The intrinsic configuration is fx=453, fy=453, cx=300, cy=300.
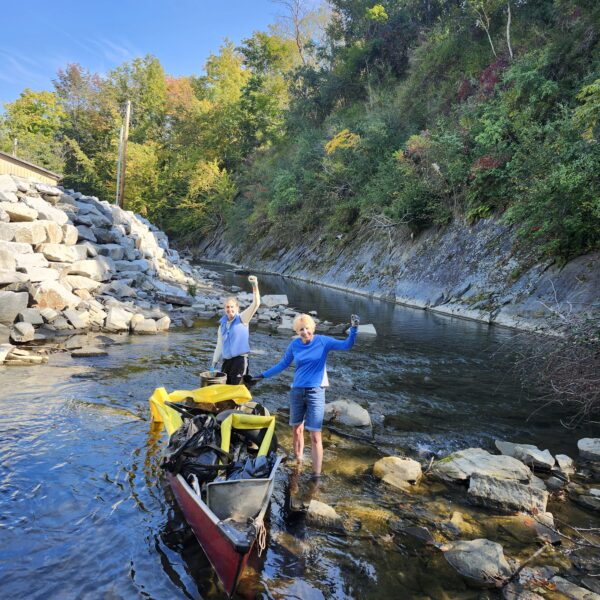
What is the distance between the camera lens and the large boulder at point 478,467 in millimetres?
5352

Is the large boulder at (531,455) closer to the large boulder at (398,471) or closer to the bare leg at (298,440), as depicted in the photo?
the large boulder at (398,471)

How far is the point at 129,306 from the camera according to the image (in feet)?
46.6

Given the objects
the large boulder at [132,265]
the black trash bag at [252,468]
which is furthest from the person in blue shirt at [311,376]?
the large boulder at [132,265]

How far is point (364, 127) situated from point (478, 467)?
2657cm

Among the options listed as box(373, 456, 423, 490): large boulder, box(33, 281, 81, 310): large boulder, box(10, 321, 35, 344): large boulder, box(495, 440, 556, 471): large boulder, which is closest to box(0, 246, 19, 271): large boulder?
box(33, 281, 81, 310): large boulder

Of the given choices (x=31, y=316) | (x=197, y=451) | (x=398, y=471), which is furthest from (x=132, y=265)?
(x=398, y=471)

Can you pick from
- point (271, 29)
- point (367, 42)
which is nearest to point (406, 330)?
point (367, 42)

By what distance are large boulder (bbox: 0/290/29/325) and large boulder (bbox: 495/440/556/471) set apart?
11207 mm

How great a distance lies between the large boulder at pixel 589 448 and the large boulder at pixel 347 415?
3.04 m

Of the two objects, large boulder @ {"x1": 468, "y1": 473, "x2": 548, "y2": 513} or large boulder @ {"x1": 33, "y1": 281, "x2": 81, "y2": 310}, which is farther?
large boulder @ {"x1": 33, "y1": 281, "x2": 81, "y2": 310}

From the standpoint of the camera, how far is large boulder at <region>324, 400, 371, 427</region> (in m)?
7.33

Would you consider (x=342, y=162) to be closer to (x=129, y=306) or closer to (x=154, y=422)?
(x=129, y=306)

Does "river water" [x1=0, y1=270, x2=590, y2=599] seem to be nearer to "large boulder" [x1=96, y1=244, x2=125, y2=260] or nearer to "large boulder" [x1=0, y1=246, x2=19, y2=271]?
"large boulder" [x1=0, y1=246, x2=19, y2=271]

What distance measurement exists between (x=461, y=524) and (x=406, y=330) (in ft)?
35.3
